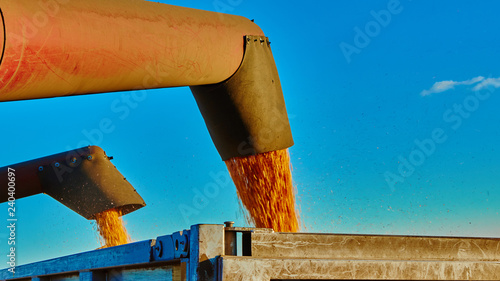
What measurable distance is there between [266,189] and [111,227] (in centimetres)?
283

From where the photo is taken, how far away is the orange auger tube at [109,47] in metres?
3.56

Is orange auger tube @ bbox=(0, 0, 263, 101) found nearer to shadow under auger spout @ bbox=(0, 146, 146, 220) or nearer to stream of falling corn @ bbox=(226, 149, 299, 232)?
stream of falling corn @ bbox=(226, 149, 299, 232)

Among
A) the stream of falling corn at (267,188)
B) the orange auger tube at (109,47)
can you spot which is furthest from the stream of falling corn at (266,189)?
the orange auger tube at (109,47)

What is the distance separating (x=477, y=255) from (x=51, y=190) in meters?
5.63

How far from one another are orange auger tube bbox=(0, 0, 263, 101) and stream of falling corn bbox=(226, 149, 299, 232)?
0.80 m

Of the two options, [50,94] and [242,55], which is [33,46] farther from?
[242,55]

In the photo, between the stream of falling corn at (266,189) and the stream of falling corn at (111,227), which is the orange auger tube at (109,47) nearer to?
the stream of falling corn at (266,189)

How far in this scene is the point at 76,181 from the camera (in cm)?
695

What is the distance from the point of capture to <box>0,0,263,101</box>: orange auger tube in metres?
3.56

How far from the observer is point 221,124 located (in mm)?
5008

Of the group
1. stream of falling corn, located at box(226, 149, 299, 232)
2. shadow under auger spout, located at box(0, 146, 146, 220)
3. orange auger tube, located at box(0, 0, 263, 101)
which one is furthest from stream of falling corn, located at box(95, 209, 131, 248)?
orange auger tube, located at box(0, 0, 263, 101)

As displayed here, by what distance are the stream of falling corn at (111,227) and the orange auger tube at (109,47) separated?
2.91 metres

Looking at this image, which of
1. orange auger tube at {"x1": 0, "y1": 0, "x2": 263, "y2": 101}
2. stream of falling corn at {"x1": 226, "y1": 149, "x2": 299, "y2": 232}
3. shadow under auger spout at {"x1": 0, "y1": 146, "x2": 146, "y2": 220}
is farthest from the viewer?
shadow under auger spout at {"x1": 0, "y1": 146, "x2": 146, "y2": 220}

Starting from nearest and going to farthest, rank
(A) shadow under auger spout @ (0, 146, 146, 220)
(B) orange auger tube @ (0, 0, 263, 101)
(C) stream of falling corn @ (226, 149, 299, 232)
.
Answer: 1. (B) orange auger tube @ (0, 0, 263, 101)
2. (C) stream of falling corn @ (226, 149, 299, 232)
3. (A) shadow under auger spout @ (0, 146, 146, 220)
